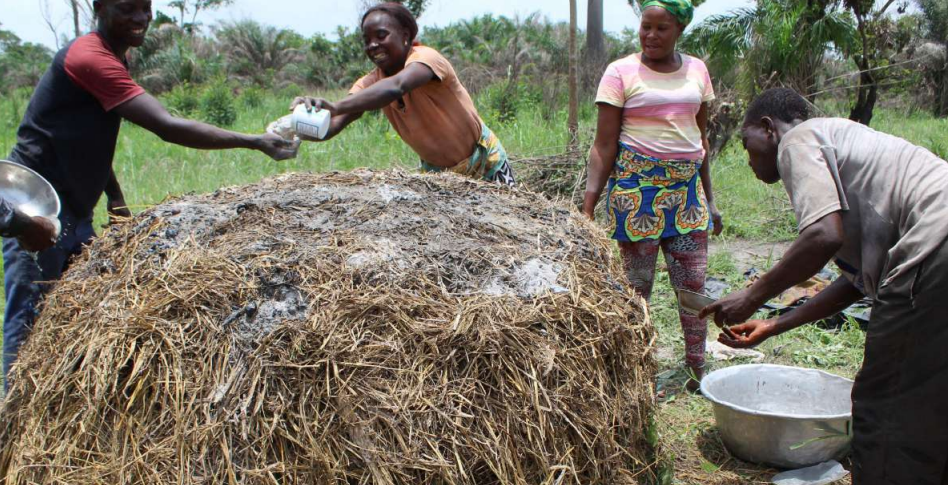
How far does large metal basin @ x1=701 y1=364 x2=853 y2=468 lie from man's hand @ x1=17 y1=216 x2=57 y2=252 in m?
2.54

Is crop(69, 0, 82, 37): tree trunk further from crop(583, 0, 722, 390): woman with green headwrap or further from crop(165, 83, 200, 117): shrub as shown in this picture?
crop(583, 0, 722, 390): woman with green headwrap

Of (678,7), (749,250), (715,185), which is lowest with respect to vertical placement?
(749,250)

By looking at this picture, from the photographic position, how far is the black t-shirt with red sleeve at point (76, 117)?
258 cm

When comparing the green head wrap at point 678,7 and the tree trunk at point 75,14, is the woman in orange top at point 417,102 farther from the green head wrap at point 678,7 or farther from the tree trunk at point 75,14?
the tree trunk at point 75,14

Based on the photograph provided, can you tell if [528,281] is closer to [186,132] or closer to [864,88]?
[186,132]

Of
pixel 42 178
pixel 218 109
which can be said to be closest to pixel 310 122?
pixel 42 178

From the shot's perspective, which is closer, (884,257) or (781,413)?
(884,257)

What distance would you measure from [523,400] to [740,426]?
1363 mm

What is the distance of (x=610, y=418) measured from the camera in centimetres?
207

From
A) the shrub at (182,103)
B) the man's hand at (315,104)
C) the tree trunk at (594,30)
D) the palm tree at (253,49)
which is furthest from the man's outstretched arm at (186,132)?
the palm tree at (253,49)

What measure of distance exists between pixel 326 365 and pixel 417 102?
1.80 metres

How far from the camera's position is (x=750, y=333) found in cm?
241

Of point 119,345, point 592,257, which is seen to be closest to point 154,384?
point 119,345

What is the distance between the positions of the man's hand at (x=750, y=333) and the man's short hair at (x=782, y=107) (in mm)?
692
